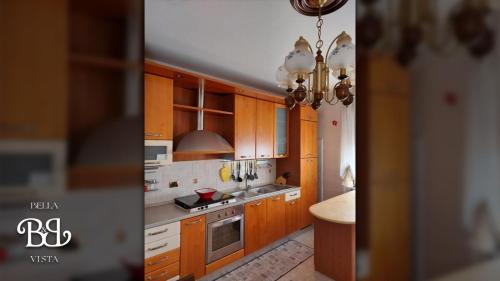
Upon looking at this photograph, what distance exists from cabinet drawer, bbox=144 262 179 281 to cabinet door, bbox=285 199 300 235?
5.33ft

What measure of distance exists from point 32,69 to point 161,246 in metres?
1.97

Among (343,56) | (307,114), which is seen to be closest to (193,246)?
(343,56)

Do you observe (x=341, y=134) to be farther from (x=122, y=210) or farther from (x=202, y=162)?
(x=122, y=210)

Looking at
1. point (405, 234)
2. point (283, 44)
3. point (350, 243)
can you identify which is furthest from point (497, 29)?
point (350, 243)

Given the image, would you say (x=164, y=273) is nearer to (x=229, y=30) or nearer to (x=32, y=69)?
(x=229, y=30)

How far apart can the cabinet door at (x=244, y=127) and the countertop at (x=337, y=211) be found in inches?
40.8

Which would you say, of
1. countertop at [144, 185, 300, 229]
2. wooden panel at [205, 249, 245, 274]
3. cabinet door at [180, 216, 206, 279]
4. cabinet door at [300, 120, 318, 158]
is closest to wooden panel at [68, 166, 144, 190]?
countertop at [144, 185, 300, 229]

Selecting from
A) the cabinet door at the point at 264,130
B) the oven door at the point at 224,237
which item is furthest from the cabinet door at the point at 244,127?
the oven door at the point at 224,237

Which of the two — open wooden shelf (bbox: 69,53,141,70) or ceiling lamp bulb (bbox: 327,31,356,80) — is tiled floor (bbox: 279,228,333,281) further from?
open wooden shelf (bbox: 69,53,141,70)

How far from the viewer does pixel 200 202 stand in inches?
90.0

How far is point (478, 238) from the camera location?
13cm

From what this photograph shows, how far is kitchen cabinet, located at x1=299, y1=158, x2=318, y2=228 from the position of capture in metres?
3.44

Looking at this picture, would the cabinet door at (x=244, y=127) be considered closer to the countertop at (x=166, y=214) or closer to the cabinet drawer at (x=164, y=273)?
the countertop at (x=166, y=214)

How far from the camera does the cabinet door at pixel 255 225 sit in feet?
8.57
